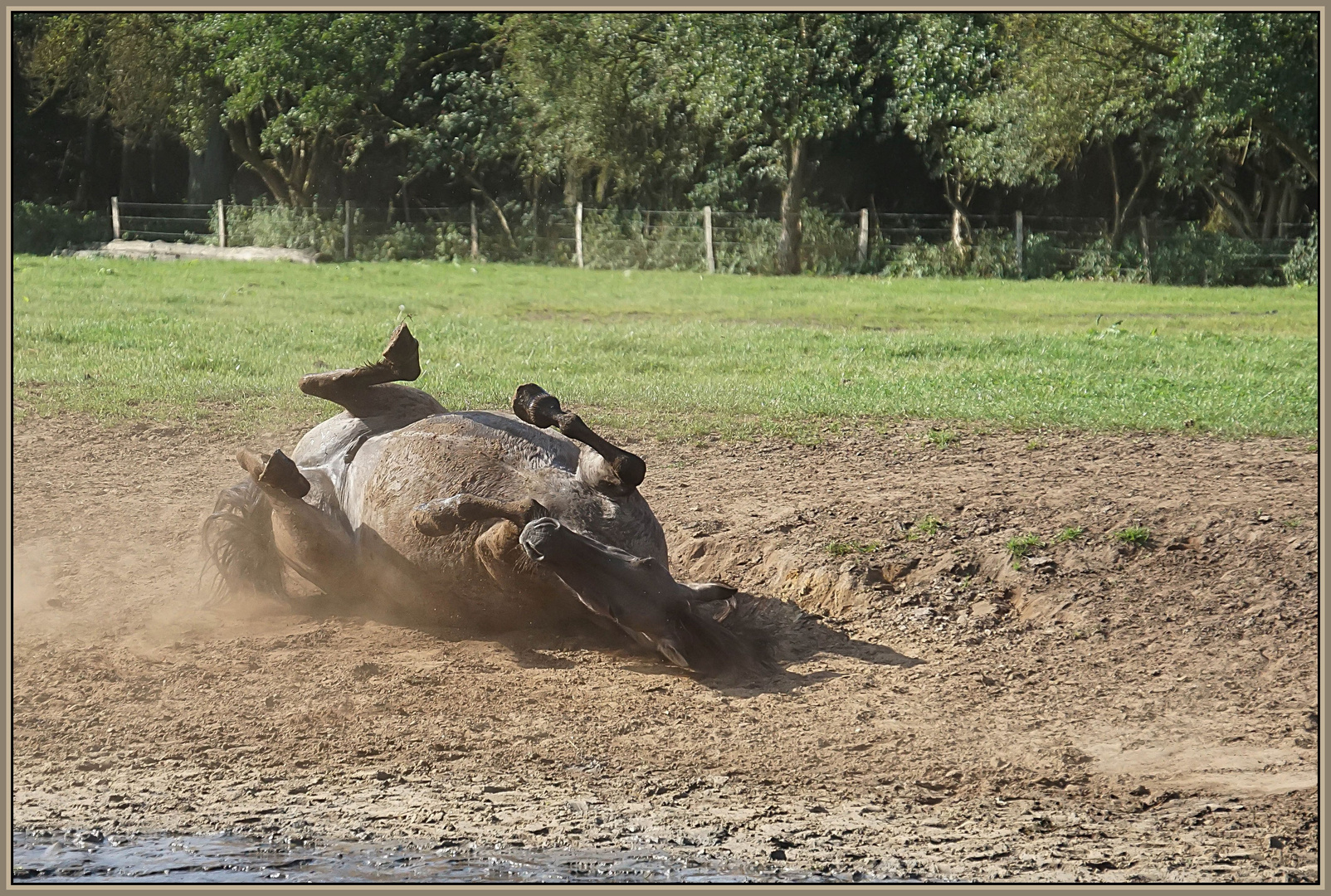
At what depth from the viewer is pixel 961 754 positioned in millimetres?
4465

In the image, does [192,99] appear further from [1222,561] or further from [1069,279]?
[1222,561]

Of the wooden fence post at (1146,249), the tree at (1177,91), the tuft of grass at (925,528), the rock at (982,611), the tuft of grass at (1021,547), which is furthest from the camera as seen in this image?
the wooden fence post at (1146,249)

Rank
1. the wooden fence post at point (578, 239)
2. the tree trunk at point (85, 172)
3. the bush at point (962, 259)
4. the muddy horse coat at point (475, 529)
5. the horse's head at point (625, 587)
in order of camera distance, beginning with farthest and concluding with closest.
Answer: the tree trunk at point (85, 172) < the wooden fence post at point (578, 239) < the bush at point (962, 259) < the muddy horse coat at point (475, 529) < the horse's head at point (625, 587)

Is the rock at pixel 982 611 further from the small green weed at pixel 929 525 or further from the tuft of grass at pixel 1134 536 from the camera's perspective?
the tuft of grass at pixel 1134 536

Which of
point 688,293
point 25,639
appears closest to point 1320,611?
point 25,639

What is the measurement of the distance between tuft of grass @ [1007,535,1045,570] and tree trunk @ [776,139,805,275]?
22.9 meters

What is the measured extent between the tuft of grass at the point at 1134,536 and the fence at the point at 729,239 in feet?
72.5

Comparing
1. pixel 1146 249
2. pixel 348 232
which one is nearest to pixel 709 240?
pixel 348 232

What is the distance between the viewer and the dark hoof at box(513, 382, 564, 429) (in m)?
5.57

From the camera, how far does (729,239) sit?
97.9 feet

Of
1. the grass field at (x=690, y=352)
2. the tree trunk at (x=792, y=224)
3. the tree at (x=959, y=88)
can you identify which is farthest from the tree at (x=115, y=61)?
the tree at (x=959, y=88)

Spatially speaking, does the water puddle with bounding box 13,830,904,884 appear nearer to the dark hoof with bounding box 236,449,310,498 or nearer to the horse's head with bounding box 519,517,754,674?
the horse's head with bounding box 519,517,754,674

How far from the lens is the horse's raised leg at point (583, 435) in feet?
17.1

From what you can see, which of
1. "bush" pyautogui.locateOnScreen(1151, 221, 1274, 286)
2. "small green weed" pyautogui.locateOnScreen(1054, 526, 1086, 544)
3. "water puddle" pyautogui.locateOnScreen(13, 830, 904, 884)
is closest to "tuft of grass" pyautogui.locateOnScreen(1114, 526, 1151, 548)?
"small green weed" pyautogui.locateOnScreen(1054, 526, 1086, 544)
